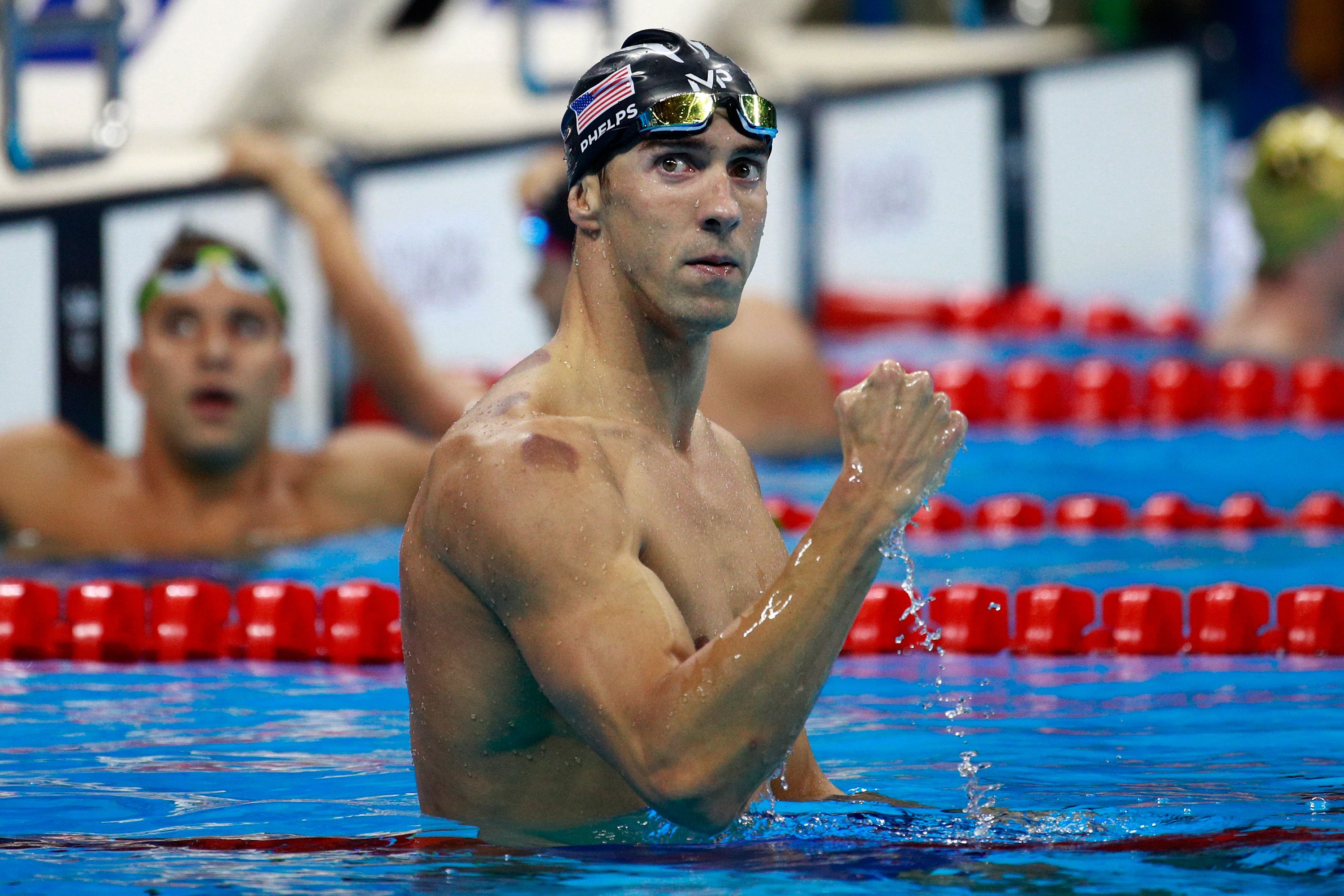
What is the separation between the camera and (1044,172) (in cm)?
1070

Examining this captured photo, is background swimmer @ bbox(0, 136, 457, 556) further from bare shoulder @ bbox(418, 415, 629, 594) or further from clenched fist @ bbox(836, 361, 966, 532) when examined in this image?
clenched fist @ bbox(836, 361, 966, 532)

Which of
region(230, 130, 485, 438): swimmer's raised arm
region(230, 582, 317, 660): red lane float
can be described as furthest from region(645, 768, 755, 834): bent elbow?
region(230, 130, 485, 438): swimmer's raised arm

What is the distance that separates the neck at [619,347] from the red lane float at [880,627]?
7.06ft

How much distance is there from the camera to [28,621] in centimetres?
488

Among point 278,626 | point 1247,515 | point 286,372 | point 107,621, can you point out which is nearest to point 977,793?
point 278,626

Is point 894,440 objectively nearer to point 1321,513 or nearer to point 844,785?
point 844,785

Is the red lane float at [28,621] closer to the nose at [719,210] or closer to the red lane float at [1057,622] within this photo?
the red lane float at [1057,622]

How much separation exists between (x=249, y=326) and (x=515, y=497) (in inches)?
144

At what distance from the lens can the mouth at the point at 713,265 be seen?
2.55m

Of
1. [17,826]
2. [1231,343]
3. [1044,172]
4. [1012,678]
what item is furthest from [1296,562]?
[1044,172]

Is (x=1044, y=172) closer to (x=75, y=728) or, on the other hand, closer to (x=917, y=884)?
(x=75, y=728)

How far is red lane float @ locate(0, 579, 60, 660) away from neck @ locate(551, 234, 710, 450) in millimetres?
2572

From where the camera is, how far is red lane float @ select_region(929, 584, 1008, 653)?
15.6 ft

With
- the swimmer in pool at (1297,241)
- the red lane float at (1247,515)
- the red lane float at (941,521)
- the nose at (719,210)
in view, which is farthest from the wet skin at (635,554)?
the swimmer in pool at (1297,241)
